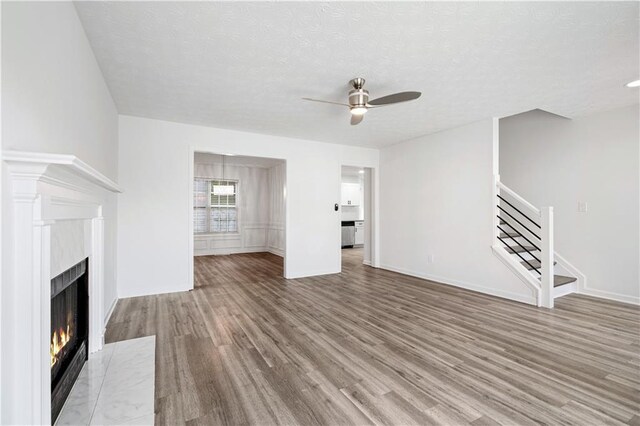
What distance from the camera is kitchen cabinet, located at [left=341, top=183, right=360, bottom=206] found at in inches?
414

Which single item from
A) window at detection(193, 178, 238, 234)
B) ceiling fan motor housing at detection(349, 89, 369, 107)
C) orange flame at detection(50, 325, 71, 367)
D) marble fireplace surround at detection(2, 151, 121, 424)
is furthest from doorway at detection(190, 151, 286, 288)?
marble fireplace surround at detection(2, 151, 121, 424)

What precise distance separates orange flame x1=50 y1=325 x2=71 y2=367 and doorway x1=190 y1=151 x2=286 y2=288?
5760 millimetres

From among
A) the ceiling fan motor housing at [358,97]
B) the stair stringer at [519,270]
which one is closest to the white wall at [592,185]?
the stair stringer at [519,270]

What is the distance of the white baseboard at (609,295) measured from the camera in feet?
12.2

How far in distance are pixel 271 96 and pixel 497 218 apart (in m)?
3.42

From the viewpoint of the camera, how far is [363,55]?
8.08 feet

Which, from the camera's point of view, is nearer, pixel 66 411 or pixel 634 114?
pixel 66 411

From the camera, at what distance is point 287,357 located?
2.35 meters

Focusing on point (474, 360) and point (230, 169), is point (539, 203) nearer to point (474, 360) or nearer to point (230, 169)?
point (474, 360)

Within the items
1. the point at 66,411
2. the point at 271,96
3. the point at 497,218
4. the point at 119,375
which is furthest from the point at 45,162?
the point at 497,218

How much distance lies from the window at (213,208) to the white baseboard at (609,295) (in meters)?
7.57

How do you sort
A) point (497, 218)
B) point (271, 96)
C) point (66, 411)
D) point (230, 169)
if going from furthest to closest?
1. point (230, 169)
2. point (497, 218)
3. point (271, 96)
4. point (66, 411)

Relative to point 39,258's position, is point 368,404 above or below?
below

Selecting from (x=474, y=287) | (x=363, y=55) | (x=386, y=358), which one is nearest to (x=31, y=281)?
(x=386, y=358)
